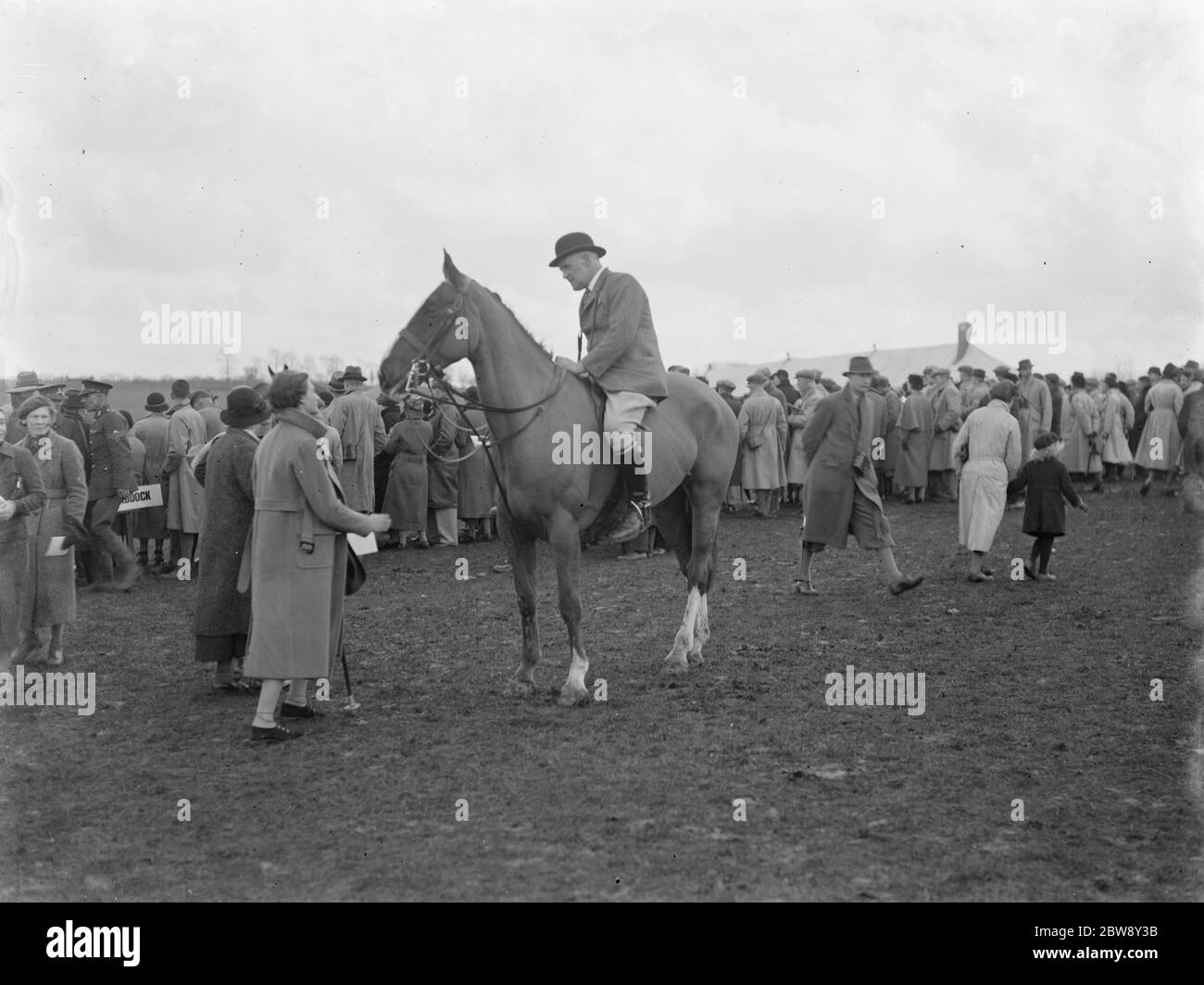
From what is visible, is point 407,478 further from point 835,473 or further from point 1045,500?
point 1045,500

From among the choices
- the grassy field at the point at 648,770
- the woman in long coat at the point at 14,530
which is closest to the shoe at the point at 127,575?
the grassy field at the point at 648,770

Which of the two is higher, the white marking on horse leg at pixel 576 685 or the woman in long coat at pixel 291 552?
the woman in long coat at pixel 291 552

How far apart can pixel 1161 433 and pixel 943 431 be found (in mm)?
3935

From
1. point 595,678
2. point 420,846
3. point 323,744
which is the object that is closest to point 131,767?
point 323,744

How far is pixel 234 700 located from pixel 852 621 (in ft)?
18.0

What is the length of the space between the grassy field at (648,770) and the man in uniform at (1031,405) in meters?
10.4

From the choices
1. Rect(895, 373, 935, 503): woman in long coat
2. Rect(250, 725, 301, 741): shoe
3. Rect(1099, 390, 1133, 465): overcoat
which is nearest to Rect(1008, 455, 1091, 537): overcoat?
Rect(250, 725, 301, 741): shoe

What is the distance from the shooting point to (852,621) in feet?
36.2

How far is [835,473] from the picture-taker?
12.2 m

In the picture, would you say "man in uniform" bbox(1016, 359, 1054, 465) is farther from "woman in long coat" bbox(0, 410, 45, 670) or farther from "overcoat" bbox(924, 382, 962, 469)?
"woman in long coat" bbox(0, 410, 45, 670)

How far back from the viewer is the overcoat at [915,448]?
870 inches

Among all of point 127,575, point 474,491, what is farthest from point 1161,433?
point 127,575

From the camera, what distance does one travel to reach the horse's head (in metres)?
7.69

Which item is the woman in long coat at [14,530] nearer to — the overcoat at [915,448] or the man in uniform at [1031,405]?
the overcoat at [915,448]
